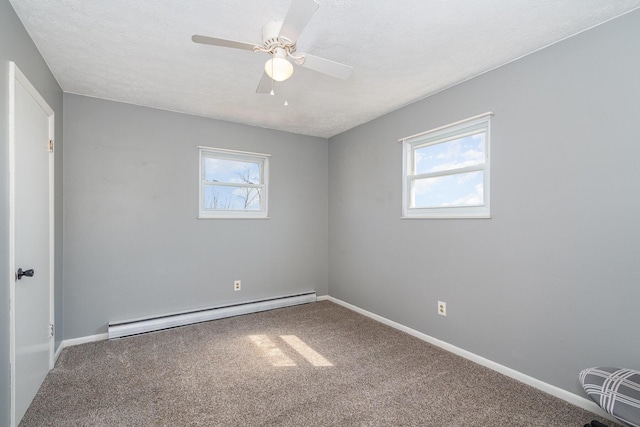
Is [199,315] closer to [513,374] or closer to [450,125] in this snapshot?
[513,374]

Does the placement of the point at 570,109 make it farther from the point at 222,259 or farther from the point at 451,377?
the point at 222,259

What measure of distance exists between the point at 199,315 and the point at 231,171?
70.5 inches

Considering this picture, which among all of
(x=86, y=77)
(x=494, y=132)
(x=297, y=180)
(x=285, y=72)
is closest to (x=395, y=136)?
(x=494, y=132)

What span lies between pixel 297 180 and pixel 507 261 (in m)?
2.76

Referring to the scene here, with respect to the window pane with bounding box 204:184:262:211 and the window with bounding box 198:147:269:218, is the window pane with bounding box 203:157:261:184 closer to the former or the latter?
the window with bounding box 198:147:269:218

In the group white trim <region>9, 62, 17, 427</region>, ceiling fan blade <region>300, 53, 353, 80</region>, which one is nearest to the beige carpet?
white trim <region>9, 62, 17, 427</region>

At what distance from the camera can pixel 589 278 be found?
188 centimetres

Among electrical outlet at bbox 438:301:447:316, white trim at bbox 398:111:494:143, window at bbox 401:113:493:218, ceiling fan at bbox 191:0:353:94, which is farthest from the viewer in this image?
electrical outlet at bbox 438:301:447:316

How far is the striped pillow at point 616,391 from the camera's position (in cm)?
124

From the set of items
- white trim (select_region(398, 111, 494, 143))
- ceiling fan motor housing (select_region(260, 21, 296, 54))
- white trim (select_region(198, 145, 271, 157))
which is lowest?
white trim (select_region(198, 145, 271, 157))

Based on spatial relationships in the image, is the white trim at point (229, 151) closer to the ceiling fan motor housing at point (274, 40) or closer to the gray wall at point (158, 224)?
the gray wall at point (158, 224)

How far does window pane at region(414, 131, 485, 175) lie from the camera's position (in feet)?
8.45

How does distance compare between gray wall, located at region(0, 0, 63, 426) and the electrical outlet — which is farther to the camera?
the electrical outlet

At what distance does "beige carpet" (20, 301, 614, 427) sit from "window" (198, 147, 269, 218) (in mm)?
1478
